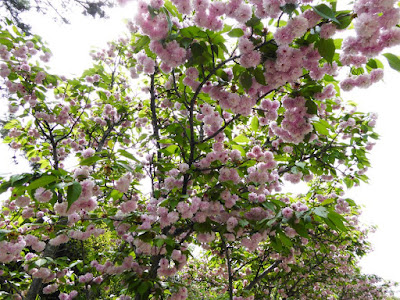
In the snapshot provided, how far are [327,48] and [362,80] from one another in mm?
813

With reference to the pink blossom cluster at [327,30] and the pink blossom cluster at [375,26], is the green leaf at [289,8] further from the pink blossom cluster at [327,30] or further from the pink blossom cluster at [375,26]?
the pink blossom cluster at [375,26]

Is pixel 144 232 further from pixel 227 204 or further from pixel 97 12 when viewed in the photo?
pixel 97 12

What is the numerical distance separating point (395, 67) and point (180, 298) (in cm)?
338

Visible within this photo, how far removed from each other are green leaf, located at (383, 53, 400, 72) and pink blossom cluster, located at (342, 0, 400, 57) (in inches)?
2.6

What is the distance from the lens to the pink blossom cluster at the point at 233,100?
2.30 metres

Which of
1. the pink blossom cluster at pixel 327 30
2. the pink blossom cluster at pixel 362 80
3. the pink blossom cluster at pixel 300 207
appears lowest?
the pink blossom cluster at pixel 300 207

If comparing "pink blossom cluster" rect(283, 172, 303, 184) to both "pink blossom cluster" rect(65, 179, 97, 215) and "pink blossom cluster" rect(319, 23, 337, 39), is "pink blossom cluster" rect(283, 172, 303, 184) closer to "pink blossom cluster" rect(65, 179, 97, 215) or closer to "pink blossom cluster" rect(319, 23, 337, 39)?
"pink blossom cluster" rect(319, 23, 337, 39)

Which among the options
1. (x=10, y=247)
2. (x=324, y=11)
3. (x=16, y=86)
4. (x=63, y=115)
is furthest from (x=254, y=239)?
(x=16, y=86)

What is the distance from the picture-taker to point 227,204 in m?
2.67

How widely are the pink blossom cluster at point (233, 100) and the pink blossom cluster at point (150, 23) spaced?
0.74 meters

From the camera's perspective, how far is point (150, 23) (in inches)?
72.3

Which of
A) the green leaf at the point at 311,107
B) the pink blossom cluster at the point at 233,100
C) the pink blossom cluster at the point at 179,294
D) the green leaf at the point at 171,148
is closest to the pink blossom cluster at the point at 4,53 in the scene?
the green leaf at the point at 171,148

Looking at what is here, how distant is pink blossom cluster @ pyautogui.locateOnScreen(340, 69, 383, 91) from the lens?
2.16 m

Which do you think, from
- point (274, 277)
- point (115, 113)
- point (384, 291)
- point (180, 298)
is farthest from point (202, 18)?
point (384, 291)
